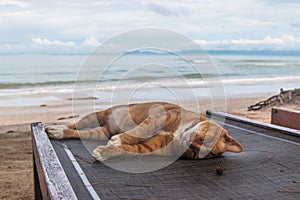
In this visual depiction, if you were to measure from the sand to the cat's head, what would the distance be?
1.85 m

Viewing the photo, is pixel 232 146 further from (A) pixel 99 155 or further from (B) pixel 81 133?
(B) pixel 81 133

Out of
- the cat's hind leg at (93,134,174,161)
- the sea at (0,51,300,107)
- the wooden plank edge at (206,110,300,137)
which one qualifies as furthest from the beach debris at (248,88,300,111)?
the cat's hind leg at (93,134,174,161)

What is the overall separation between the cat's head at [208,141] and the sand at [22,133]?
185 centimetres

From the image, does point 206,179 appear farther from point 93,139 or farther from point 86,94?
point 86,94

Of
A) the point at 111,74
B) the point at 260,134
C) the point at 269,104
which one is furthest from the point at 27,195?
the point at 111,74

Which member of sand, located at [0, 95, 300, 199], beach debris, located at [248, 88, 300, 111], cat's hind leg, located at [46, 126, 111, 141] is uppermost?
cat's hind leg, located at [46, 126, 111, 141]

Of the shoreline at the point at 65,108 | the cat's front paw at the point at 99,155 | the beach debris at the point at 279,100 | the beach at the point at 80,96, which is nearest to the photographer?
the cat's front paw at the point at 99,155

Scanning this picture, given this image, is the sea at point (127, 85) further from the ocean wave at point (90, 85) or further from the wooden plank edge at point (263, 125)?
the wooden plank edge at point (263, 125)

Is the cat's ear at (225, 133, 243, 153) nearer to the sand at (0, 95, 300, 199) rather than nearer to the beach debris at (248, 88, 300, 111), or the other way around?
the sand at (0, 95, 300, 199)

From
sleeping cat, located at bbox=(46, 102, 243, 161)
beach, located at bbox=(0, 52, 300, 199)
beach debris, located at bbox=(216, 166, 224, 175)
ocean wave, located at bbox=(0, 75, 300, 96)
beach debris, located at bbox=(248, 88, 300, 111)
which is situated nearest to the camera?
beach debris, located at bbox=(216, 166, 224, 175)

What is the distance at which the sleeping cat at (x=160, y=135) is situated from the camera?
9.10ft

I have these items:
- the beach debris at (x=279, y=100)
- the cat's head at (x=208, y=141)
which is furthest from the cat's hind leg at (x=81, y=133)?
the beach debris at (x=279, y=100)

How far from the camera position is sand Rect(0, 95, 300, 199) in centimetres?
424

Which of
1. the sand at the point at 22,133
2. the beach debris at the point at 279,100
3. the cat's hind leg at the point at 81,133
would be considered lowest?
the sand at the point at 22,133
